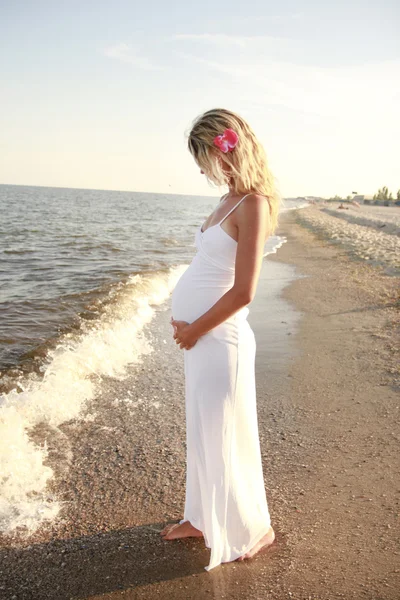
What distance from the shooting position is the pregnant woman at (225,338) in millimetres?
2279

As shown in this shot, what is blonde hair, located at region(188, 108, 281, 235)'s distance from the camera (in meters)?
2.28

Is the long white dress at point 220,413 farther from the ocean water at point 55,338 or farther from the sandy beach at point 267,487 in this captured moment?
the ocean water at point 55,338

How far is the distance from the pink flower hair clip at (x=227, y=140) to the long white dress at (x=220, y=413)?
0.37m

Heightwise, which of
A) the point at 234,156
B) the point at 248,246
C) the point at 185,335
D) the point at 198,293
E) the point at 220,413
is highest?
the point at 234,156

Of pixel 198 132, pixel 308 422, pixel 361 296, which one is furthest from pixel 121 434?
pixel 361 296

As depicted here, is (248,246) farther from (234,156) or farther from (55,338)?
(55,338)

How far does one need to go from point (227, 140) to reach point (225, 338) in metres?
0.95

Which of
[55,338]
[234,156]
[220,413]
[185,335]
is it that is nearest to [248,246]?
[234,156]

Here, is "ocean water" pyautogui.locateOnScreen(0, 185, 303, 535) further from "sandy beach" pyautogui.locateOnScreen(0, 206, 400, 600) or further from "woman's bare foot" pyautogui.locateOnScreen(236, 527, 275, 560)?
"woman's bare foot" pyautogui.locateOnScreen(236, 527, 275, 560)

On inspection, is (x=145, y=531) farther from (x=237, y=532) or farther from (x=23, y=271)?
(x=23, y=271)

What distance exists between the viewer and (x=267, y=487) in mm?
3500

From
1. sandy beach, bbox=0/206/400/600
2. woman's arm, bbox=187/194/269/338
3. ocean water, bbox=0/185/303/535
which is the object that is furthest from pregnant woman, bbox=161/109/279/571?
ocean water, bbox=0/185/303/535

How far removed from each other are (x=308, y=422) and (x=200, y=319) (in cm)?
254

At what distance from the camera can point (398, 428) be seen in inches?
171
